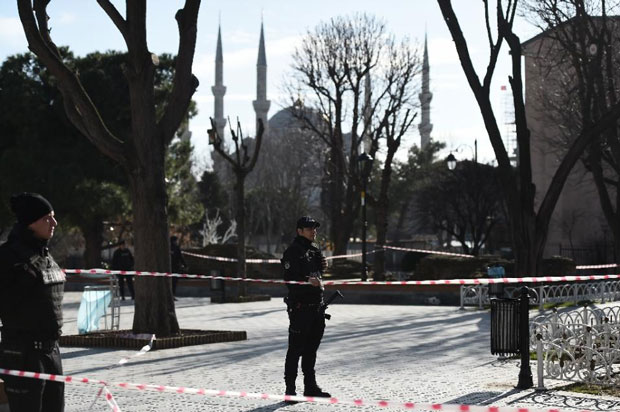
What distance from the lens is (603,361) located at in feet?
33.1

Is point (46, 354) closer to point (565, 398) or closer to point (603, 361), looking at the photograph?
point (565, 398)

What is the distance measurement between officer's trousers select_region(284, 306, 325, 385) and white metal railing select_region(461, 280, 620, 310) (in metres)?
12.3

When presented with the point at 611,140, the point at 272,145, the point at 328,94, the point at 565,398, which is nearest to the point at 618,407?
the point at 565,398

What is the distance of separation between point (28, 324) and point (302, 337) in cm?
358

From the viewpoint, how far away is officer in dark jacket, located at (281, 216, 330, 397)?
927 cm

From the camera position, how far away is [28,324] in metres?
6.08

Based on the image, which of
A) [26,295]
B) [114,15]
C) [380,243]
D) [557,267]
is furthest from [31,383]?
[380,243]

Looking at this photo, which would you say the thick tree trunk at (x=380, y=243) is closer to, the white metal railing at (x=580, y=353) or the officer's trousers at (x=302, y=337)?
the white metal railing at (x=580, y=353)

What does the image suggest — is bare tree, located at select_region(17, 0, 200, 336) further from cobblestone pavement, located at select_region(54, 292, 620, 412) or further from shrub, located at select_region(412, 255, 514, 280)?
shrub, located at select_region(412, 255, 514, 280)

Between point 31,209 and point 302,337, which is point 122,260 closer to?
point 302,337

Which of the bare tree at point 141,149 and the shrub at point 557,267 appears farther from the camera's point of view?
the shrub at point 557,267

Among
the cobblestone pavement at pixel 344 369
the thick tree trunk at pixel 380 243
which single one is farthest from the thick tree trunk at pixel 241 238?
the thick tree trunk at pixel 380 243

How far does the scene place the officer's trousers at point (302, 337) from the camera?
30.4 feet

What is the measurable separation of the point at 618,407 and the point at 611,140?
675 inches
